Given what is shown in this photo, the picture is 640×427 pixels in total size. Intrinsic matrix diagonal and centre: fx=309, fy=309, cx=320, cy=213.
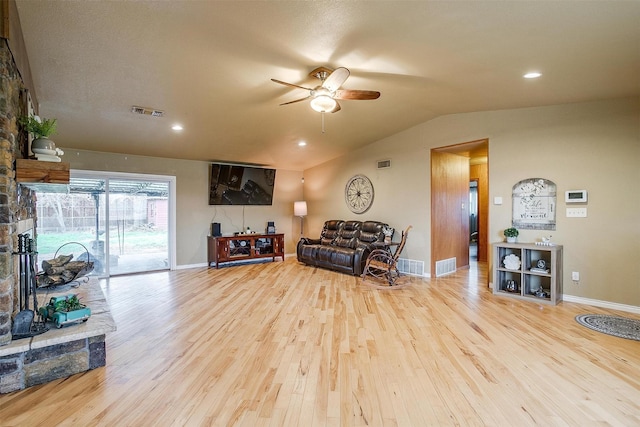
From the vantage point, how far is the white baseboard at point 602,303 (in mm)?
3779

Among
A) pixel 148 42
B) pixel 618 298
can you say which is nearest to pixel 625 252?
pixel 618 298

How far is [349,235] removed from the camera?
6578 millimetres

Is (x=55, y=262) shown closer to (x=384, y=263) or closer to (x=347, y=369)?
(x=347, y=369)

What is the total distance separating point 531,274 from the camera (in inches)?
171

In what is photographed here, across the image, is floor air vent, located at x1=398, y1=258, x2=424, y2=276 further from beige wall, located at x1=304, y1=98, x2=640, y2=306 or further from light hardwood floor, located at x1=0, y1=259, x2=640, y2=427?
light hardwood floor, located at x1=0, y1=259, x2=640, y2=427

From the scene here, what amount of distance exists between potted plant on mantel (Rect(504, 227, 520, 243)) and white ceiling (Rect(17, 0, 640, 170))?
180cm

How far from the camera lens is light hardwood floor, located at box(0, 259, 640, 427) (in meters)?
1.92

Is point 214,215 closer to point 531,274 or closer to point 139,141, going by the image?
point 139,141

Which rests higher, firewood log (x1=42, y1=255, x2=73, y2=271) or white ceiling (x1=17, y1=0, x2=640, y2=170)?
white ceiling (x1=17, y1=0, x2=640, y2=170)

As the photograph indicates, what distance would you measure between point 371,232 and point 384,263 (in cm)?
100

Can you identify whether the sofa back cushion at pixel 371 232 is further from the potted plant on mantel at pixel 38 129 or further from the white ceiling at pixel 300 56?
the potted plant on mantel at pixel 38 129

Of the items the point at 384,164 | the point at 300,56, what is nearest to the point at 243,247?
the point at 384,164

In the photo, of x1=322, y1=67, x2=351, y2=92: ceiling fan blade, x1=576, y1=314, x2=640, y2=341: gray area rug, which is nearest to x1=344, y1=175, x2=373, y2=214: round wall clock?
x1=322, y1=67, x2=351, y2=92: ceiling fan blade

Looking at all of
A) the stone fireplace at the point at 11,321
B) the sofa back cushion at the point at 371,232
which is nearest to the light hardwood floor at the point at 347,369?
the stone fireplace at the point at 11,321
